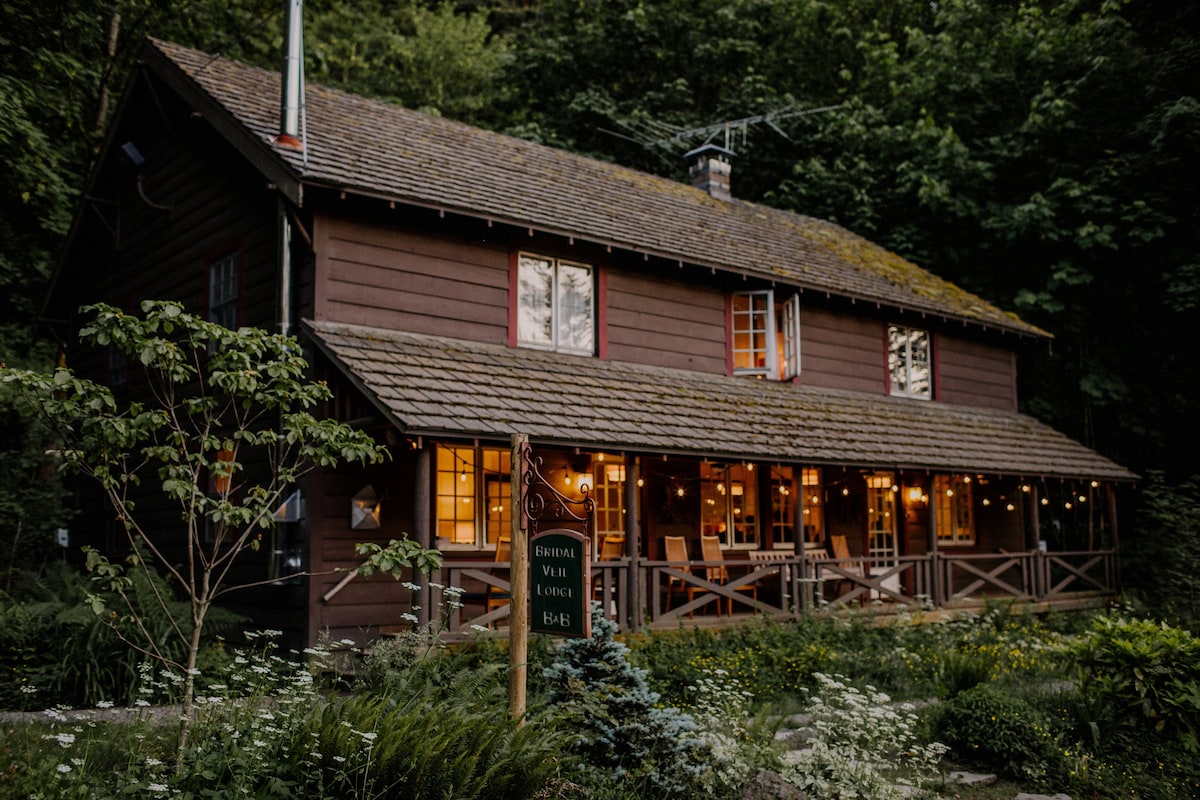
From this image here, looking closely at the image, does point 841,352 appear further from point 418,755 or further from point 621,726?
point 418,755

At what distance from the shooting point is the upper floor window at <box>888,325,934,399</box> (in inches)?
752

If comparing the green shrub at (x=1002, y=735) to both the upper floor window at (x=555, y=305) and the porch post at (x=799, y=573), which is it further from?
the upper floor window at (x=555, y=305)

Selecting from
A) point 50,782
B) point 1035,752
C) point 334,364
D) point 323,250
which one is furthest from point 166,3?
point 1035,752

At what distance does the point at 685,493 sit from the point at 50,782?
458 inches

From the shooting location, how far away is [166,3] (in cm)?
1994

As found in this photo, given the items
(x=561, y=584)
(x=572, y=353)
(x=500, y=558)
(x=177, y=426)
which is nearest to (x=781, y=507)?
(x=572, y=353)

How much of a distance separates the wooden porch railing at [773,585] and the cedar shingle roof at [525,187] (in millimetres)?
4865

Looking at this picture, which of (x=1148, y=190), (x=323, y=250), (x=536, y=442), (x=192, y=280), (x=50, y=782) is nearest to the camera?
(x=50, y=782)

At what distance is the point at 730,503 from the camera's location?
654 inches

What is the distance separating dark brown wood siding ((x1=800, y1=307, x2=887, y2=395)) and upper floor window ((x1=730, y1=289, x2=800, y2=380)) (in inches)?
27.6

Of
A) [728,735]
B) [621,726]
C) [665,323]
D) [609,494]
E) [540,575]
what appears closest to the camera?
[540,575]

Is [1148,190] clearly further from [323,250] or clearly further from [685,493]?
[323,250]

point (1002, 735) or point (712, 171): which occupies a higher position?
point (712, 171)

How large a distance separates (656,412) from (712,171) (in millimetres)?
10073
